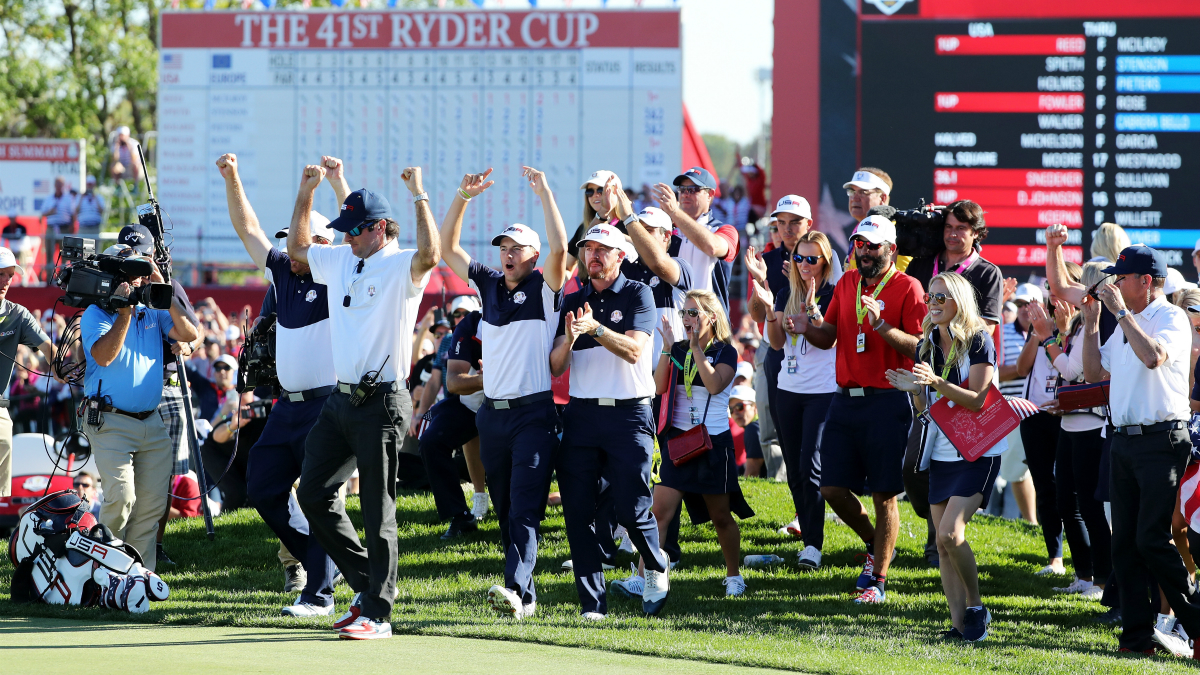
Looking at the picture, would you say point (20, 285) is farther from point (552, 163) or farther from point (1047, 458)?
point (1047, 458)

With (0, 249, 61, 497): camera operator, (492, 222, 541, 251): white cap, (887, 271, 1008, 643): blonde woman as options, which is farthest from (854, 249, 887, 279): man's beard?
(0, 249, 61, 497): camera operator

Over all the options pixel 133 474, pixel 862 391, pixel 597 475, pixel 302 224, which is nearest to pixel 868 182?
pixel 862 391

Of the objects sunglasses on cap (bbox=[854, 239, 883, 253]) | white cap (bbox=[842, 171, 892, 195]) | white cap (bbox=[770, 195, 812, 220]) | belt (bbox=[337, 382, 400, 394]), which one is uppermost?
white cap (bbox=[842, 171, 892, 195])

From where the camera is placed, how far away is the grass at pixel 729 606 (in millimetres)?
6082

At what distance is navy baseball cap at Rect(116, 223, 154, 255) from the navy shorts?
4162mm

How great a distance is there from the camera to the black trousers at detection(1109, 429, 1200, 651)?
6.21 m

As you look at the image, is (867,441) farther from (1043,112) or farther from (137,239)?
(1043,112)

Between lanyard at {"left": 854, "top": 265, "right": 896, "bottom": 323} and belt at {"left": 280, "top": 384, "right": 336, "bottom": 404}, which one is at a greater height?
lanyard at {"left": 854, "top": 265, "right": 896, "bottom": 323}

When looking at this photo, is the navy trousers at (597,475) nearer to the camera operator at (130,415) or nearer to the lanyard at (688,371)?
the lanyard at (688,371)

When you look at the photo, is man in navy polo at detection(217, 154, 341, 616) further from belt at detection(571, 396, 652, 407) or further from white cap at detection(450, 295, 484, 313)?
white cap at detection(450, 295, 484, 313)

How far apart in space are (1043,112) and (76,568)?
9341 millimetres

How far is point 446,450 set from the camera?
8.86 metres

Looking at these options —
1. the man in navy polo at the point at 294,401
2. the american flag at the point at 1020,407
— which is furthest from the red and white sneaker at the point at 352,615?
the american flag at the point at 1020,407

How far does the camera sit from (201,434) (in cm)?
1040
